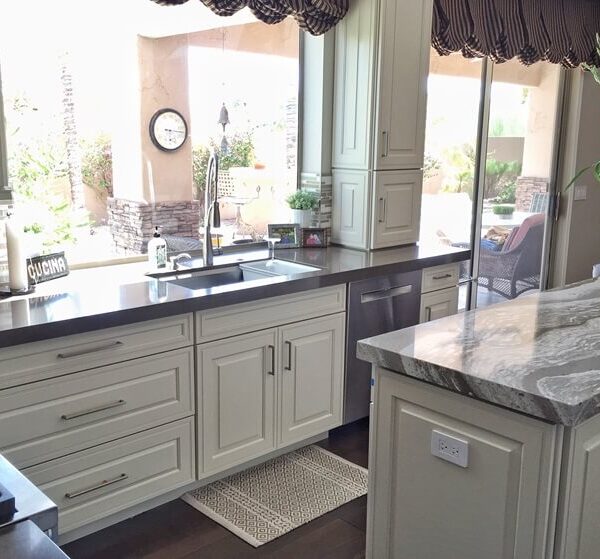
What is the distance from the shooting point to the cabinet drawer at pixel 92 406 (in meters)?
2.28

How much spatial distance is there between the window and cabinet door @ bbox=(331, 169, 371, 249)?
0.35m

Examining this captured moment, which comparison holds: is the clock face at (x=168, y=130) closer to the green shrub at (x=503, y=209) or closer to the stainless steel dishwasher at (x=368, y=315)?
the stainless steel dishwasher at (x=368, y=315)

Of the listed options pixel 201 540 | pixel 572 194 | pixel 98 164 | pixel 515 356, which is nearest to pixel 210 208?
pixel 98 164

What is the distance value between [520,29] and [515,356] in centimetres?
344

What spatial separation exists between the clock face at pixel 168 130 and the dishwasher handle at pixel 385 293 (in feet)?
3.82

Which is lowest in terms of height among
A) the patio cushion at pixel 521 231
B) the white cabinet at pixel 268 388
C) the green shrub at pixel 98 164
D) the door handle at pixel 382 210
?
the white cabinet at pixel 268 388

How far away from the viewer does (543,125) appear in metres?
5.21

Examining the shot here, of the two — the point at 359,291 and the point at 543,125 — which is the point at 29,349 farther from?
the point at 543,125

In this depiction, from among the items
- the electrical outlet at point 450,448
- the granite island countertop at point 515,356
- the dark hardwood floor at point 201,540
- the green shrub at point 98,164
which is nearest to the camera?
the granite island countertop at point 515,356

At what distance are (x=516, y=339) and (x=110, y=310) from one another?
52.3 inches

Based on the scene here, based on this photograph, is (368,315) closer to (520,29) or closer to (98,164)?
(98,164)

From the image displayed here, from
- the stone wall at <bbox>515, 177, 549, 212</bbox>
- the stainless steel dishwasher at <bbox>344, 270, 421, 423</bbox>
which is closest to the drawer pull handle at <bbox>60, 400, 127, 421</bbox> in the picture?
the stainless steel dishwasher at <bbox>344, 270, 421, 423</bbox>

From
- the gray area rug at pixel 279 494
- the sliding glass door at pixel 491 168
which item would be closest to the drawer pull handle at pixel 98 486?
the gray area rug at pixel 279 494

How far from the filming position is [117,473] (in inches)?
101
